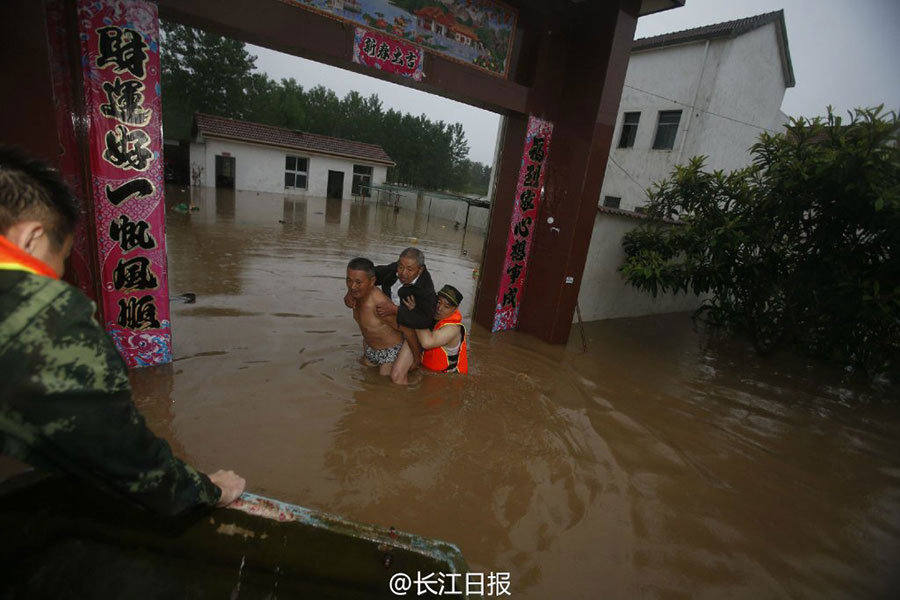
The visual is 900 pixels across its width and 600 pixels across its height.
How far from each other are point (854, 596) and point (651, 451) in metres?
1.49

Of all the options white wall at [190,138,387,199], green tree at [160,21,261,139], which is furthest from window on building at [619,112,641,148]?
green tree at [160,21,261,139]

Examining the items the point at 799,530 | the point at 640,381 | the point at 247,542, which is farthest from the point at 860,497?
the point at 247,542

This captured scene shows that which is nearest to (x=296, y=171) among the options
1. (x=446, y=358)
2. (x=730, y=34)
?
(x=730, y=34)

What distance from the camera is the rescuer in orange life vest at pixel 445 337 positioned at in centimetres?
423

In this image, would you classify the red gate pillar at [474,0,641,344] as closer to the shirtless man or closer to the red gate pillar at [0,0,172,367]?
the shirtless man

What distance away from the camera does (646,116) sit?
48.0 ft

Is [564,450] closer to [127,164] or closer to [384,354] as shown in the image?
[384,354]

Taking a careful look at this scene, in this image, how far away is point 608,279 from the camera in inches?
305

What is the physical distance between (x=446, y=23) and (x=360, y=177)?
2334cm

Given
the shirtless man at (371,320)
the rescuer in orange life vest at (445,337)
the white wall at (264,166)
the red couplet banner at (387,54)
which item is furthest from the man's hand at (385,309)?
the white wall at (264,166)

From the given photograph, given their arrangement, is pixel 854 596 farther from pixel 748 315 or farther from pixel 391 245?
pixel 391 245

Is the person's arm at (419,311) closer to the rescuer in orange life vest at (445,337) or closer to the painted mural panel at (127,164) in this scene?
the rescuer in orange life vest at (445,337)

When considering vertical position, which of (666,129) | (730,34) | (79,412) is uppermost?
(730,34)

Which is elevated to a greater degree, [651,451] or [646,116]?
[646,116]
